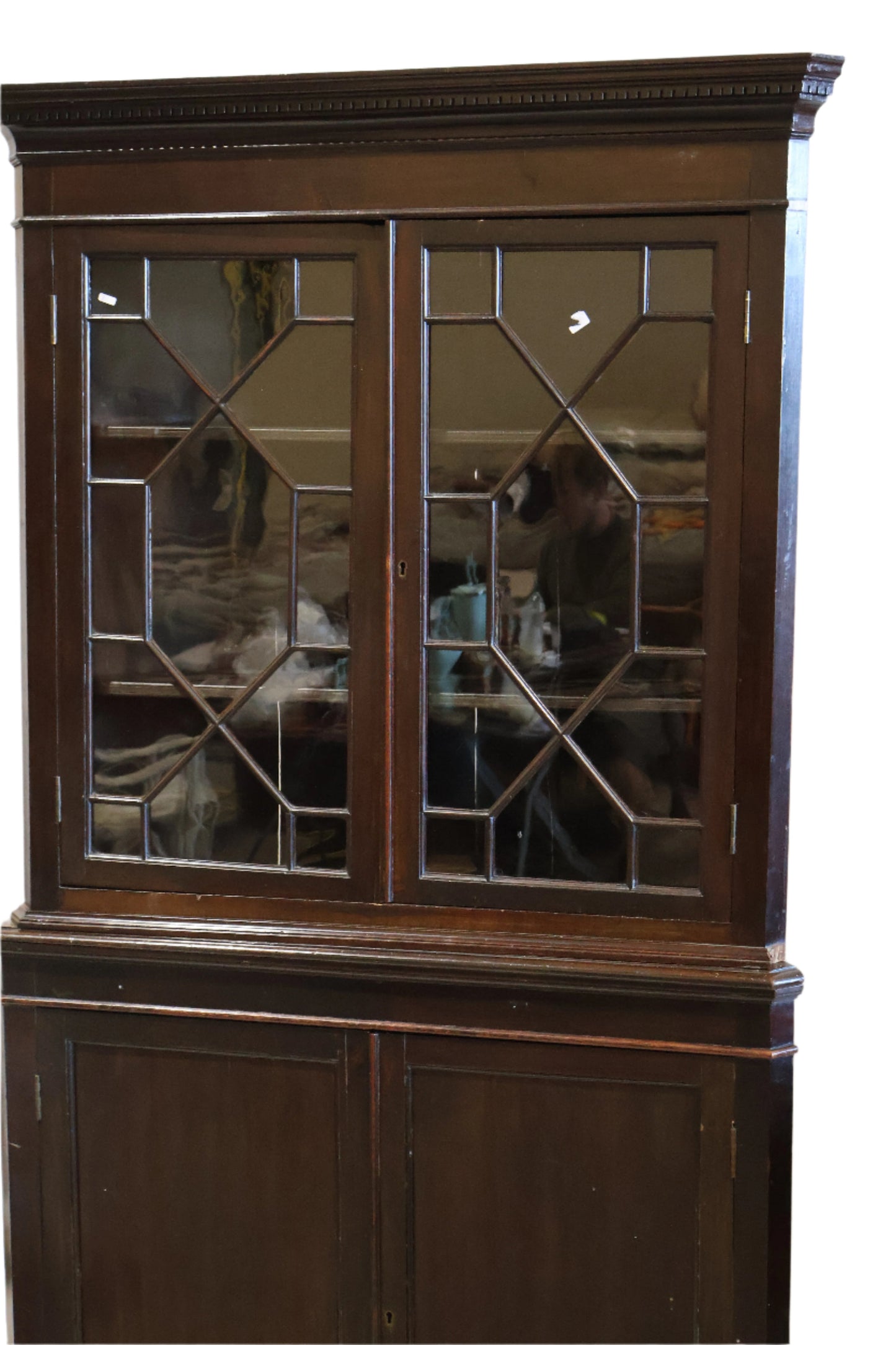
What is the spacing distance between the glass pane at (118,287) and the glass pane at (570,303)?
0.67 m

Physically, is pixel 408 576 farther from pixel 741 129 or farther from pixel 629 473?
pixel 741 129

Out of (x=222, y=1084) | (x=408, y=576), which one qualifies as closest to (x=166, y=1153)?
(x=222, y=1084)

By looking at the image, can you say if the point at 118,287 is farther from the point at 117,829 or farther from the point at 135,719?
the point at 117,829

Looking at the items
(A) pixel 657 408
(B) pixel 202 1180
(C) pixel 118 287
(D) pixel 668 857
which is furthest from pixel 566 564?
(B) pixel 202 1180

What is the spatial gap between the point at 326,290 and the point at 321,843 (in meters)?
1.00

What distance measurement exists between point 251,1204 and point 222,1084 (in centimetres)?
23

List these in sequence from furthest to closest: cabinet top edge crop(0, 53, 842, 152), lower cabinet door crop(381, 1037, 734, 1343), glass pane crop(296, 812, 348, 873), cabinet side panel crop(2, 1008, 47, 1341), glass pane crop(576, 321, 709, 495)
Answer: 1. cabinet side panel crop(2, 1008, 47, 1341)
2. glass pane crop(296, 812, 348, 873)
3. lower cabinet door crop(381, 1037, 734, 1343)
4. glass pane crop(576, 321, 709, 495)
5. cabinet top edge crop(0, 53, 842, 152)

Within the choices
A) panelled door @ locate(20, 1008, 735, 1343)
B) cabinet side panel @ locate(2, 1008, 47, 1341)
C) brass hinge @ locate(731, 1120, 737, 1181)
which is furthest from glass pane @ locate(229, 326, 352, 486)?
brass hinge @ locate(731, 1120, 737, 1181)

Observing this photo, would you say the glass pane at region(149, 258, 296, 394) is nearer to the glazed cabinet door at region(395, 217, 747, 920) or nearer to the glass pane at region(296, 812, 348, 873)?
the glazed cabinet door at region(395, 217, 747, 920)

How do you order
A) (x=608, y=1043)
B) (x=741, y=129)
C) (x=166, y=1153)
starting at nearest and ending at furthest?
(x=741, y=129)
(x=608, y=1043)
(x=166, y=1153)

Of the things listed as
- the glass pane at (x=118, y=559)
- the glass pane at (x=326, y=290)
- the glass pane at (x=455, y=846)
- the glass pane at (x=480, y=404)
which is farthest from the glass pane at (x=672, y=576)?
the glass pane at (x=118, y=559)

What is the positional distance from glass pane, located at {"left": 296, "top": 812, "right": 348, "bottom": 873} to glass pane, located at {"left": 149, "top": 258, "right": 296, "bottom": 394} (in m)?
0.81

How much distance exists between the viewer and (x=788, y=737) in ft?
8.09

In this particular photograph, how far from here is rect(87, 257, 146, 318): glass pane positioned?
8.45 feet
